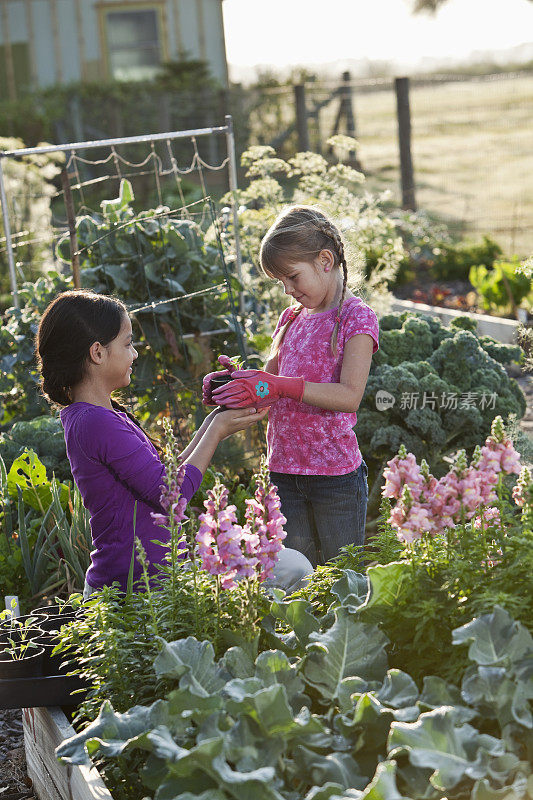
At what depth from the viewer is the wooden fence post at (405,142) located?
9836mm

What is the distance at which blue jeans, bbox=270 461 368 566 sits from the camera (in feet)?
9.01

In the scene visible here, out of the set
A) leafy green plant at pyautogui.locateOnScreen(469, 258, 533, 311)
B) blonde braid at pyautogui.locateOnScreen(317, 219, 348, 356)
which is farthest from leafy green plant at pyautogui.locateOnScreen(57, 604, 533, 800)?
leafy green plant at pyautogui.locateOnScreen(469, 258, 533, 311)

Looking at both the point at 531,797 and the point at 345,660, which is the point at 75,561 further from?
the point at 531,797

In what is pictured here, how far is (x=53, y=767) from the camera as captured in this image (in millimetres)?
2201

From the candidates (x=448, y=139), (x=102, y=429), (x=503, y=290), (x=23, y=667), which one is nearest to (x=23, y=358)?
(x=102, y=429)

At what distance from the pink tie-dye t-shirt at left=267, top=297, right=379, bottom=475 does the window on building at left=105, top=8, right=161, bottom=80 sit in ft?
51.5

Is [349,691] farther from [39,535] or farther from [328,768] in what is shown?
[39,535]

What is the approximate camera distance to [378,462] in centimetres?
409

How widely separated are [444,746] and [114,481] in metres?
1.14

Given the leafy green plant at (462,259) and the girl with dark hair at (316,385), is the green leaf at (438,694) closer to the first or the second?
the girl with dark hair at (316,385)

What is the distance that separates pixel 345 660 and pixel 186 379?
2.60m

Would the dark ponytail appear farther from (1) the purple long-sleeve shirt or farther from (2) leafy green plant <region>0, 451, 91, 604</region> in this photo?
(2) leafy green plant <region>0, 451, 91, 604</region>

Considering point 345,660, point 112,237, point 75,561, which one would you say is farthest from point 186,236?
point 345,660

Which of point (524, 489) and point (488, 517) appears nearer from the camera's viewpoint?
point (524, 489)
